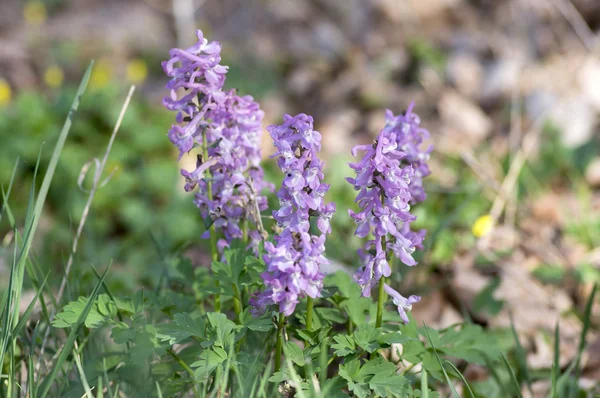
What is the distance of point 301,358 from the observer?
65.7 inches

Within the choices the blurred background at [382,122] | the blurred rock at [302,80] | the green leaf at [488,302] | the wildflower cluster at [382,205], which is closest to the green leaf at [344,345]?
the wildflower cluster at [382,205]

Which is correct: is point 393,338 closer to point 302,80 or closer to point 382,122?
point 382,122

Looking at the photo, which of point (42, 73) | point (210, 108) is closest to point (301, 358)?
point (210, 108)

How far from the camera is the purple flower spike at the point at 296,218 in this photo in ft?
5.19

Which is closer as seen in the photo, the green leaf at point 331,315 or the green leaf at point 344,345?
the green leaf at point 344,345

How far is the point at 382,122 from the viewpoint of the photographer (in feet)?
16.3

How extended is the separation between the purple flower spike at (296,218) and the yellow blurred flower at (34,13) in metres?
6.22

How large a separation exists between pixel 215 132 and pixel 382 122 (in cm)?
330

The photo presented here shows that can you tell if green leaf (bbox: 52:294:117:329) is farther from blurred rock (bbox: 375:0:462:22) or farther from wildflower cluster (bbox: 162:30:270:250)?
blurred rock (bbox: 375:0:462:22)

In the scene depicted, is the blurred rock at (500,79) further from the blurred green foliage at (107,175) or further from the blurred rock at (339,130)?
the blurred green foliage at (107,175)

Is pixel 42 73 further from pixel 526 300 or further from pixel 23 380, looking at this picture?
pixel 526 300

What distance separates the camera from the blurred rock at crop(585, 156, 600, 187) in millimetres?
4066

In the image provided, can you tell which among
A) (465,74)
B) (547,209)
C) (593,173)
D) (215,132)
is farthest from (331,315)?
(465,74)

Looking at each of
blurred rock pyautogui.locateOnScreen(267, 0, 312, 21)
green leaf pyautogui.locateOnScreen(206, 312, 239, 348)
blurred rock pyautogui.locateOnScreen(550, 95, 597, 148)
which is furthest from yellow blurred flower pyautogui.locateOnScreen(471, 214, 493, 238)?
blurred rock pyautogui.locateOnScreen(267, 0, 312, 21)
